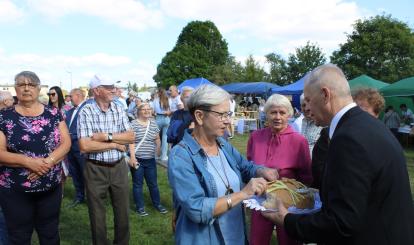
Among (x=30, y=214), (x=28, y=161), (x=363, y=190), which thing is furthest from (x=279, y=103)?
(x=30, y=214)

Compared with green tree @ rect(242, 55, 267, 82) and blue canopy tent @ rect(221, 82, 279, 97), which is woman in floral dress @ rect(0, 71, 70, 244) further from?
green tree @ rect(242, 55, 267, 82)

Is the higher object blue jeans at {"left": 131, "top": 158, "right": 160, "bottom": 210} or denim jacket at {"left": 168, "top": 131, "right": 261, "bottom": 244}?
denim jacket at {"left": 168, "top": 131, "right": 261, "bottom": 244}

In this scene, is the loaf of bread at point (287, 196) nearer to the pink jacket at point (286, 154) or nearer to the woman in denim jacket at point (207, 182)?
the woman in denim jacket at point (207, 182)

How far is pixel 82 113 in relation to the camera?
450 cm

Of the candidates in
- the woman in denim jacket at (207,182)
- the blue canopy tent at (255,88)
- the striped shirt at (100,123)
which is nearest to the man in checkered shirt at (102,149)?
the striped shirt at (100,123)

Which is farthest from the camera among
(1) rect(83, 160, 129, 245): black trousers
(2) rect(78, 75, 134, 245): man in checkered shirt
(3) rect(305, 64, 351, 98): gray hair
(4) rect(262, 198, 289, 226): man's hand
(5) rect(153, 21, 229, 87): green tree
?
(5) rect(153, 21, 229, 87): green tree

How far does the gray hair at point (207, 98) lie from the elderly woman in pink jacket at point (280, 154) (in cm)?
153

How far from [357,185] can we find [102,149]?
10.6 feet

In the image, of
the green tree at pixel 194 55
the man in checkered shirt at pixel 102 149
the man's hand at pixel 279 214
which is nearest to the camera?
the man's hand at pixel 279 214

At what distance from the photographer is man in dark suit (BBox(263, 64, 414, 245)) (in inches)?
73.8

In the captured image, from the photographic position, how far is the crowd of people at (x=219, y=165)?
1.94 m

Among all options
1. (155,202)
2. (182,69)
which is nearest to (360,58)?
(182,69)

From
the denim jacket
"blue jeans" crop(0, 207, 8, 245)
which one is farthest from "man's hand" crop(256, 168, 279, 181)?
"blue jeans" crop(0, 207, 8, 245)

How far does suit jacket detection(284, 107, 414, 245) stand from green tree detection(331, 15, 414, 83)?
124ft
